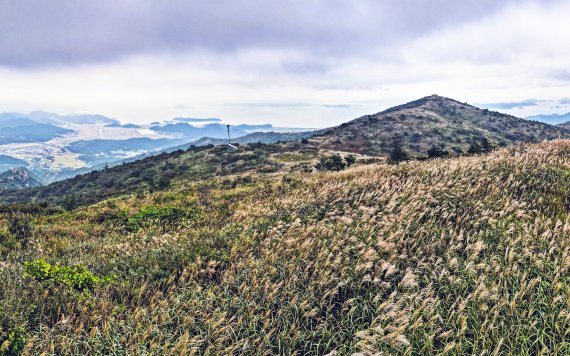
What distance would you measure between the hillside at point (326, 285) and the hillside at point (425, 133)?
212ft

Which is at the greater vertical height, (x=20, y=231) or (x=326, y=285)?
(x=326, y=285)

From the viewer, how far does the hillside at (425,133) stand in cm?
8125

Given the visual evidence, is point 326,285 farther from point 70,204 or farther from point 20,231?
point 70,204

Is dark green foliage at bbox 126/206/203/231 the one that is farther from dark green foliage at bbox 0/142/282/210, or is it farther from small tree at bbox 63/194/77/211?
dark green foliage at bbox 0/142/282/210

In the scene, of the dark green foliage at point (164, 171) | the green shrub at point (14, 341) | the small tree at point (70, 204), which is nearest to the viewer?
the green shrub at point (14, 341)

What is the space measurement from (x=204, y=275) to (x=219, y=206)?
8630 millimetres

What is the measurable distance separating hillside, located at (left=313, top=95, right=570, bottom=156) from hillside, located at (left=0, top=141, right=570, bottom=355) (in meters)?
64.6

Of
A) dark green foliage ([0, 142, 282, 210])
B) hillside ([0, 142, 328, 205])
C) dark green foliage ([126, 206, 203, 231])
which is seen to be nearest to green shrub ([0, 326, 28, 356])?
dark green foliage ([126, 206, 203, 231])

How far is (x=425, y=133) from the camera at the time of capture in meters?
94.7

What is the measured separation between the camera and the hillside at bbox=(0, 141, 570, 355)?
4.66 metres

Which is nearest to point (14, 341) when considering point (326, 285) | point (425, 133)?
point (326, 285)

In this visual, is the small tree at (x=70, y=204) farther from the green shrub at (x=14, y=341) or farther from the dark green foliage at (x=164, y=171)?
the green shrub at (x=14, y=341)

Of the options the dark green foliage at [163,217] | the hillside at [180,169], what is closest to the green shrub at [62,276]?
the dark green foliage at [163,217]

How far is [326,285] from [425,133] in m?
98.3
